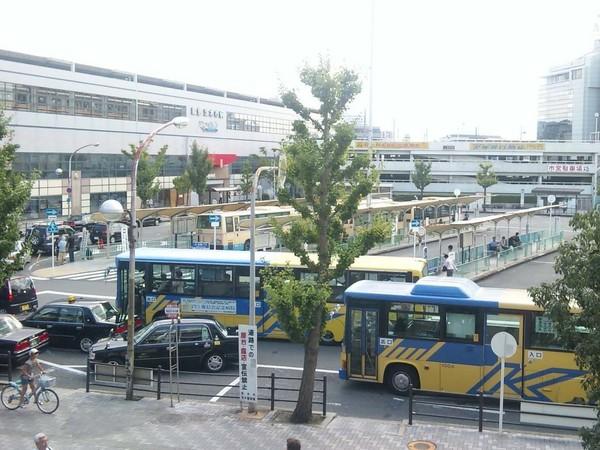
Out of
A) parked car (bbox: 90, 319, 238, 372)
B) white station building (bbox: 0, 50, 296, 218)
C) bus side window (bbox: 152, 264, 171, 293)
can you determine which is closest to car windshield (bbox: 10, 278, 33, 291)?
bus side window (bbox: 152, 264, 171, 293)

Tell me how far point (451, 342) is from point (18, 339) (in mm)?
10448

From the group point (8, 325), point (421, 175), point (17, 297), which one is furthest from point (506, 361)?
point (421, 175)

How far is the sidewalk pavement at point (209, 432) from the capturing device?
1235 cm

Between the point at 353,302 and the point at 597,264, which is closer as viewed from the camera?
the point at 597,264

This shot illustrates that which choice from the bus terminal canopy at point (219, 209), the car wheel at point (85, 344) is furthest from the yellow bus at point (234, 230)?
the car wheel at point (85, 344)

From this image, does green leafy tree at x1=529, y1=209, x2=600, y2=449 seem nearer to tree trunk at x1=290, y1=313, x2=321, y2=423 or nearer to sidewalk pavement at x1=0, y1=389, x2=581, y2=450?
sidewalk pavement at x1=0, y1=389, x2=581, y2=450

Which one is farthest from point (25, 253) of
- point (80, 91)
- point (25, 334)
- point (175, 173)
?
point (175, 173)

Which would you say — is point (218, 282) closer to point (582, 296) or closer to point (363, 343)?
point (363, 343)

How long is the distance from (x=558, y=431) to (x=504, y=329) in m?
2.37

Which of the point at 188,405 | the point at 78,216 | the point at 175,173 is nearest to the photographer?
the point at 188,405

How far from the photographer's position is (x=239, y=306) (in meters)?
20.4

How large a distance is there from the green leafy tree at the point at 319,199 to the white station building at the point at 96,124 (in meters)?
33.9

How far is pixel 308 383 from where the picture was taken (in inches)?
539

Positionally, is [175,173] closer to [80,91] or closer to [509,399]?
[80,91]
